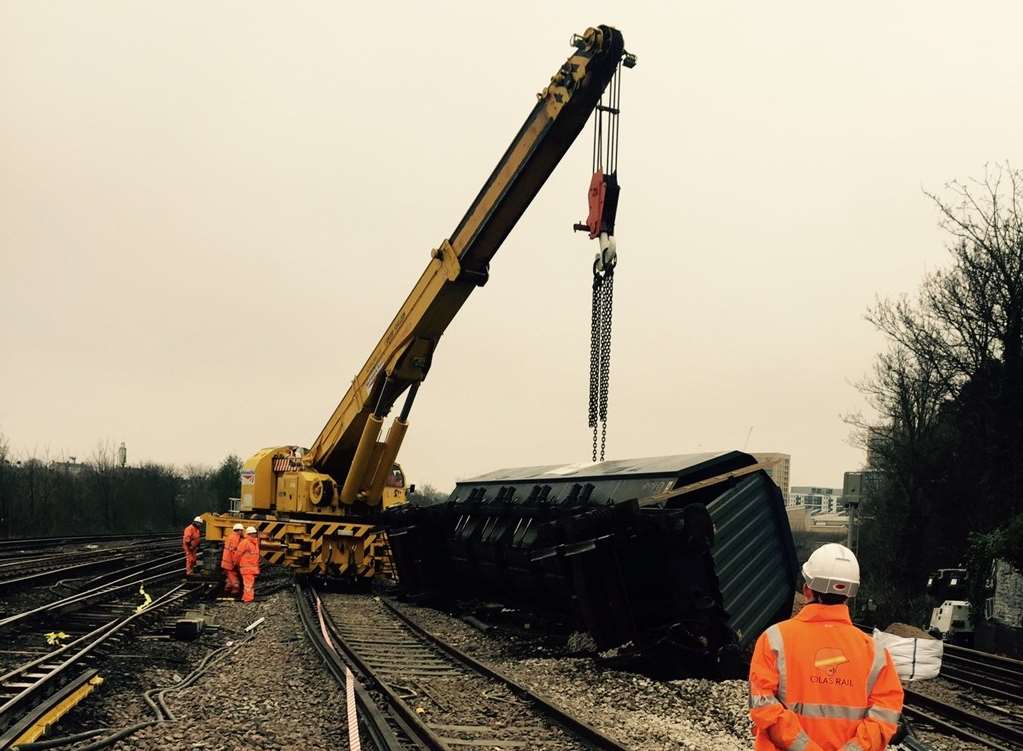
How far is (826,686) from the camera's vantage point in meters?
3.16

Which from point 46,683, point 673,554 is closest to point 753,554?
point 673,554

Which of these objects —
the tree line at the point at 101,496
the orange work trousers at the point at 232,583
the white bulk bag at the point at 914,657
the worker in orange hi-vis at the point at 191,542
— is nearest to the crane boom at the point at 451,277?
the worker in orange hi-vis at the point at 191,542

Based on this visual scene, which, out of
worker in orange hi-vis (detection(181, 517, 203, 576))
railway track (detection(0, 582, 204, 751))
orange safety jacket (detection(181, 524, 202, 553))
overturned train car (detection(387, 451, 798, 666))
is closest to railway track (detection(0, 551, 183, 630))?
worker in orange hi-vis (detection(181, 517, 203, 576))

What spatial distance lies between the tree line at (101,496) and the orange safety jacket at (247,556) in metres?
32.5

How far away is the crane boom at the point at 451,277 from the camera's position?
479 inches

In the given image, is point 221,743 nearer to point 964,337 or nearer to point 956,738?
point 956,738

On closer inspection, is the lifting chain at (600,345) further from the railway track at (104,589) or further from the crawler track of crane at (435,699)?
the railway track at (104,589)

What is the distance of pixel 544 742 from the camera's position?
6.63m

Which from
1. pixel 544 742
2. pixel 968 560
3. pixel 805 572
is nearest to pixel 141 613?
pixel 544 742

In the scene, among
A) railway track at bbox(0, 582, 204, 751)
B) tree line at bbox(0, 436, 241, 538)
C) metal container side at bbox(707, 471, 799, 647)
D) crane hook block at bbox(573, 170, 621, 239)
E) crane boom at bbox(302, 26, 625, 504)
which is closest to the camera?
railway track at bbox(0, 582, 204, 751)

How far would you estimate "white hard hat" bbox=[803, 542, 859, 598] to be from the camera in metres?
3.26

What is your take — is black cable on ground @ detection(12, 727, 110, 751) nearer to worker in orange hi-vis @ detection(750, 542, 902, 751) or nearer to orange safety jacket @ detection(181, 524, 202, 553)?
worker in orange hi-vis @ detection(750, 542, 902, 751)

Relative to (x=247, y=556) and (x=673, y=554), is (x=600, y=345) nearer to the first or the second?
(x=673, y=554)

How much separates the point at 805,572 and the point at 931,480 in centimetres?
3216
